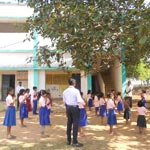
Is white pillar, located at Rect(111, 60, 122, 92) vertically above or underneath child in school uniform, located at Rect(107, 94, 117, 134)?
above

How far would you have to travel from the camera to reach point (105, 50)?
29.5 ft

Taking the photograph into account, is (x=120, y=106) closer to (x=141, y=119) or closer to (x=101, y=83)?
(x=141, y=119)

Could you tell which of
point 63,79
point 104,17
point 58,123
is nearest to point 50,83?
point 63,79

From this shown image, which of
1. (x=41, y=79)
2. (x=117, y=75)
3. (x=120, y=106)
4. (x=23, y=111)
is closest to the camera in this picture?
(x=23, y=111)

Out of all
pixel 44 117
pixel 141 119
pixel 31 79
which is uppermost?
pixel 31 79

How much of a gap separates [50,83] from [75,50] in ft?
41.1

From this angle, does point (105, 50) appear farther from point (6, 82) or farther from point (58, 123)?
point (6, 82)

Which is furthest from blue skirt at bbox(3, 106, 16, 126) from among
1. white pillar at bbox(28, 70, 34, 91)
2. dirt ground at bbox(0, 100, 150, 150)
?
white pillar at bbox(28, 70, 34, 91)

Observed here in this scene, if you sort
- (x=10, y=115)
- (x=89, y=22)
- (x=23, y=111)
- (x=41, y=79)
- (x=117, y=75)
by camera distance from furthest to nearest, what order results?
1. (x=117, y=75)
2. (x=41, y=79)
3. (x=23, y=111)
4. (x=10, y=115)
5. (x=89, y=22)

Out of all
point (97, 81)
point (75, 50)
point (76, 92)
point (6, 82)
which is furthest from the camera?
point (97, 81)

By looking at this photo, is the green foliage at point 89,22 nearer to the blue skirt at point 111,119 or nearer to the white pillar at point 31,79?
the blue skirt at point 111,119

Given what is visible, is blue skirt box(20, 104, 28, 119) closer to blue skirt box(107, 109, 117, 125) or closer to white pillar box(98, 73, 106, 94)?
blue skirt box(107, 109, 117, 125)

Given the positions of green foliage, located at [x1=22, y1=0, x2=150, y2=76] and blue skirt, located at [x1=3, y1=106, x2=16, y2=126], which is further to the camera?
blue skirt, located at [x1=3, y1=106, x2=16, y2=126]

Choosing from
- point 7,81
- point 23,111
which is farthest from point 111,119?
point 7,81
